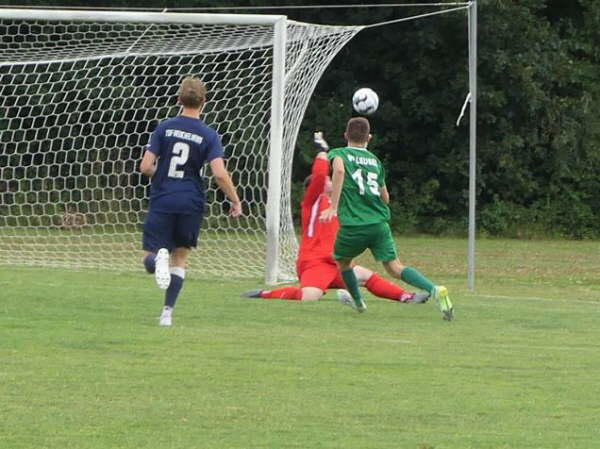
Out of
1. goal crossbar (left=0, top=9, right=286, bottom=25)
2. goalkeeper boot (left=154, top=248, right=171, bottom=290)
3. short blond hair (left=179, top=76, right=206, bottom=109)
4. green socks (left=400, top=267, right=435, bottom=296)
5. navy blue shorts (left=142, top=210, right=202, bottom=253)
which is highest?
goal crossbar (left=0, top=9, right=286, bottom=25)

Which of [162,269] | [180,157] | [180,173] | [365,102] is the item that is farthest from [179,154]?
[365,102]

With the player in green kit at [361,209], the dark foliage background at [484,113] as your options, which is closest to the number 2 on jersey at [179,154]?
the player in green kit at [361,209]

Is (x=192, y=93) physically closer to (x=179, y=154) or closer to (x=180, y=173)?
(x=179, y=154)

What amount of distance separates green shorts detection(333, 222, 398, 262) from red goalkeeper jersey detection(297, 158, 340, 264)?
155 centimetres

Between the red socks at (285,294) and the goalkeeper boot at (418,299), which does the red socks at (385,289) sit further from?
the red socks at (285,294)

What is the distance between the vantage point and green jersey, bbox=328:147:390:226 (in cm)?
1115

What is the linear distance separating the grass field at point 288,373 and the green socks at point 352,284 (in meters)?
0.19

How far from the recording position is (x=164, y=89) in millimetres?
21234

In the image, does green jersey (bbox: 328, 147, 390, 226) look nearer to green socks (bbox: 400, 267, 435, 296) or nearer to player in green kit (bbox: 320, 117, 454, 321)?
player in green kit (bbox: 320, 117, 454, 321)

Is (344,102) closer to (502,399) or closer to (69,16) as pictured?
(69,16)

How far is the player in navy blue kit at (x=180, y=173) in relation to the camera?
972cm

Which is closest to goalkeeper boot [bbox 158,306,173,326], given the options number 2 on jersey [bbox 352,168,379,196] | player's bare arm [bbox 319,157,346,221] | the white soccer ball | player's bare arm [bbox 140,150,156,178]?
player's bare arm [bbox 140,150,156,178]

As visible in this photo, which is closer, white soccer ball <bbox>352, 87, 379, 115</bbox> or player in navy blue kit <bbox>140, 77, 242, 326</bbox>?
player in navy blue kit <bbox>140, 77, 242, 326</bbox>

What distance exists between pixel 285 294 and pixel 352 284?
53.2 inches
